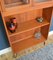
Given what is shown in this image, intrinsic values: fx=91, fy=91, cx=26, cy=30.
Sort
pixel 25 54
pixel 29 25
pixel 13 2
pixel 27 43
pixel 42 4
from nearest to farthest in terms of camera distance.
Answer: pixel 13 2, pixel 42 4, pixel 29 25, pixel 25 54, pixel 27 43

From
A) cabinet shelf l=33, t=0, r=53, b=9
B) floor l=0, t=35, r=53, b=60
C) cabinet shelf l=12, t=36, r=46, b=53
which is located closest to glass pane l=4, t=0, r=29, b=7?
cabinet shelf l=33, t=0, r=53, b=9

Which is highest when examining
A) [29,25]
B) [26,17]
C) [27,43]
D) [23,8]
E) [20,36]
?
[23,8]

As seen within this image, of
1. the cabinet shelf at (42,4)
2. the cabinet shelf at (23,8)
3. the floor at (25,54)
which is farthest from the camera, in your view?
the floor at (25,54)

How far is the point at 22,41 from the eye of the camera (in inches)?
75.6

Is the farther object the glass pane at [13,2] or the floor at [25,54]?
the floor at [25,54]

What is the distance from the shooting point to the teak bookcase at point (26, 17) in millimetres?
1202

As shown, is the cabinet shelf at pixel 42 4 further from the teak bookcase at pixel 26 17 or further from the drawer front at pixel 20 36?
the drawer front at pixel 20 36

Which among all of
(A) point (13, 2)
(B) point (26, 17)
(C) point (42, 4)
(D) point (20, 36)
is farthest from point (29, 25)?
(A) point (13, 2)

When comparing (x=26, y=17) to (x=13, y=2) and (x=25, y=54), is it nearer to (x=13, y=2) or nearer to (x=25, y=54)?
(x=13, y=2)

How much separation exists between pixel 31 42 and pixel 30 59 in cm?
37

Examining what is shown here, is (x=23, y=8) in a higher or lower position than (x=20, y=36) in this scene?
higher

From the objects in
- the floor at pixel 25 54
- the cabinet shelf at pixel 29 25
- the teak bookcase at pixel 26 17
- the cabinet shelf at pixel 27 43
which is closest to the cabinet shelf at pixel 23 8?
the teak bookcase at pixel 26 17

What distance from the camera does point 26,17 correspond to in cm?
170

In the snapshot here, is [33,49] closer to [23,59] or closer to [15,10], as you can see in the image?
[23,59]
